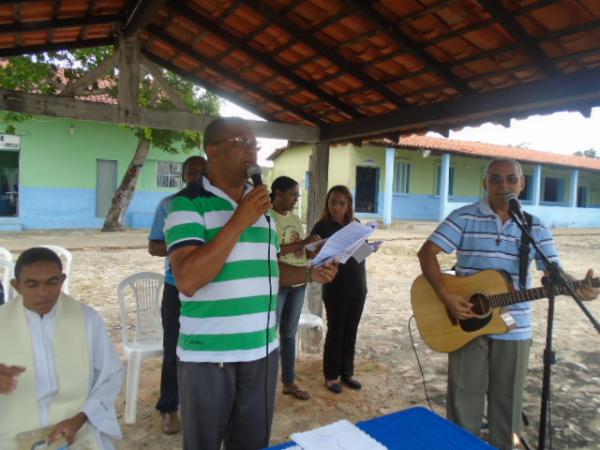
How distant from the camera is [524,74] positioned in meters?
3.14

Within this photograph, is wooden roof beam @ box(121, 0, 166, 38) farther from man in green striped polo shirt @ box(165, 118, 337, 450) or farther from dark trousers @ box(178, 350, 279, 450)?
dark trousers @ box(178, 350, 279, 450)

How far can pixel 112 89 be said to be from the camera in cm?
1066

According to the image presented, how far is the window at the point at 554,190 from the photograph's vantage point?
971 inches

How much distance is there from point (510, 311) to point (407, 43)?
192 centimetres

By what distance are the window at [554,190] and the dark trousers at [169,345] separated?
25.4m

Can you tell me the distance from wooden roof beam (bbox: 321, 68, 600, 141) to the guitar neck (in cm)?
116

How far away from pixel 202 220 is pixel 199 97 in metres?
13.5

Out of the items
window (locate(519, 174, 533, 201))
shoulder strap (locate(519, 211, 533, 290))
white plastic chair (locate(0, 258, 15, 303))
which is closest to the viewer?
shoulder strap (locate(519, 211, 533, 290))

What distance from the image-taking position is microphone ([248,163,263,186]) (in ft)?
6.19

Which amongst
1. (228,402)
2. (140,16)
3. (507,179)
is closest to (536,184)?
(507,179)

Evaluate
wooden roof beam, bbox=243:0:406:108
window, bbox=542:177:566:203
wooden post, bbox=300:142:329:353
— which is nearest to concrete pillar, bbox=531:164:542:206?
window, bbox=542:177:566:203

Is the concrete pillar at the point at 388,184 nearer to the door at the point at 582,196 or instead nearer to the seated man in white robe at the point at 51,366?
the door at the point at 582,196

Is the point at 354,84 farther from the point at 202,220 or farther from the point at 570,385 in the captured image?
the point at 570,385

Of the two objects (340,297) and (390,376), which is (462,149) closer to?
(390,376)
